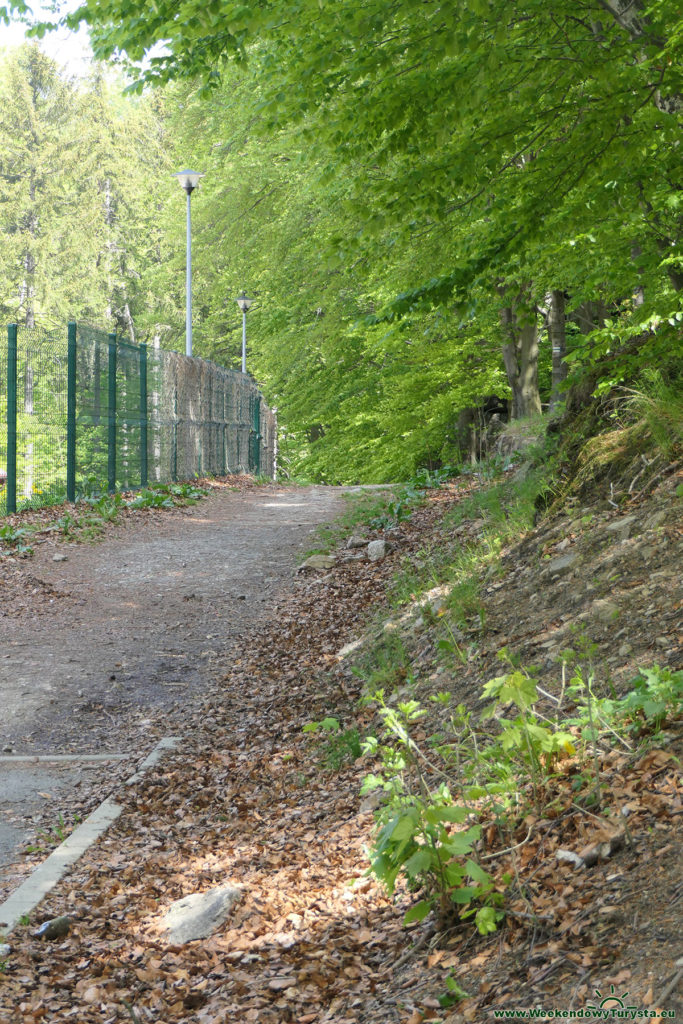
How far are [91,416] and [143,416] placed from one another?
2301 mm

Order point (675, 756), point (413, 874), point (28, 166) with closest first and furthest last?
point (413, 874) → point (675, 756) → point (28, 166)

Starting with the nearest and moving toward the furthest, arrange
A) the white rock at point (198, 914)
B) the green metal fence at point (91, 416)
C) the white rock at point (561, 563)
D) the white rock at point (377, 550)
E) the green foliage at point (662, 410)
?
the white rock at point (198, 914) → the white rock at point (561, 563) → the green foliage at point (662, 410) → the white rock at point (377, 550) → the green metal fence at point (91, 416)

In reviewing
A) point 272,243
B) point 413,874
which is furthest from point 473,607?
point 272,243

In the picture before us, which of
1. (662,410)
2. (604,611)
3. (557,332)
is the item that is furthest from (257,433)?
(604,611)

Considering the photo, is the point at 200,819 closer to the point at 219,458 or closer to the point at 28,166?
the point at 219,458

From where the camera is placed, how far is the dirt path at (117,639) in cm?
576

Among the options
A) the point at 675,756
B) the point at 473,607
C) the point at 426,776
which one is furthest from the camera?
the point at 473,607

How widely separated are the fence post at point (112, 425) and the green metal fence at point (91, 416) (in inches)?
0.6

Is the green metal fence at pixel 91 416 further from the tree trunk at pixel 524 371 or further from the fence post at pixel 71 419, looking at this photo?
the tree trunk at pixel 524 371

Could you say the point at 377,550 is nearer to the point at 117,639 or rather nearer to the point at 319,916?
the point at 117,639

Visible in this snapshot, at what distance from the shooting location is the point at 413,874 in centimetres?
305

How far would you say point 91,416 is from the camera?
48.5ft

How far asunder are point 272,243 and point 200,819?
708 inches

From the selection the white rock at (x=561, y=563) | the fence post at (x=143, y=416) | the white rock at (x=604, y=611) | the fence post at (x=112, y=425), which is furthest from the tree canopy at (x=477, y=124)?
the fence post at (x=143, y=416)
